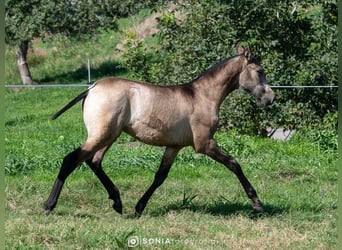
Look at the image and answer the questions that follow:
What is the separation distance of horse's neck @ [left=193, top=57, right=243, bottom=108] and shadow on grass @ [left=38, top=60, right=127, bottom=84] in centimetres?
1914

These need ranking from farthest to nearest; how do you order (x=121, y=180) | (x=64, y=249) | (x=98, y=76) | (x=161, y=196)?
(x=98, y=76) → (x=121, y=180) → (x=161, y=196) → (x=64, y=249)

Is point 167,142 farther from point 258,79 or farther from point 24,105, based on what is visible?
point 24,105

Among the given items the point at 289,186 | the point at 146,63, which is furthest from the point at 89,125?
the point at 146,63

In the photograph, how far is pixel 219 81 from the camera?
827cm

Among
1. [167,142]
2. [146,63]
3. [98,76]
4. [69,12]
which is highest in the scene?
[167,142]

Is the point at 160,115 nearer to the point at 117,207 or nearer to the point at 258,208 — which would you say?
the point at 117,207

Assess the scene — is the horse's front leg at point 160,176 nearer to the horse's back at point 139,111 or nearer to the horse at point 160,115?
the horse at point 160,115

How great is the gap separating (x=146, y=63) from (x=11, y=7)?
466 inches

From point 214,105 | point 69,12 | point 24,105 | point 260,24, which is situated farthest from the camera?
point 69,12

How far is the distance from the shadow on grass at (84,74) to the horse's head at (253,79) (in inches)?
754

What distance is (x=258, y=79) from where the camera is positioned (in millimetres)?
8344

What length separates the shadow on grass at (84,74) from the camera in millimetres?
27795

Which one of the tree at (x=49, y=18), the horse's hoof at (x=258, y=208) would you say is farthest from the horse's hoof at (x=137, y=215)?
the tree at (x=49, y=18)

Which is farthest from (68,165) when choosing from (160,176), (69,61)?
(69,61)
